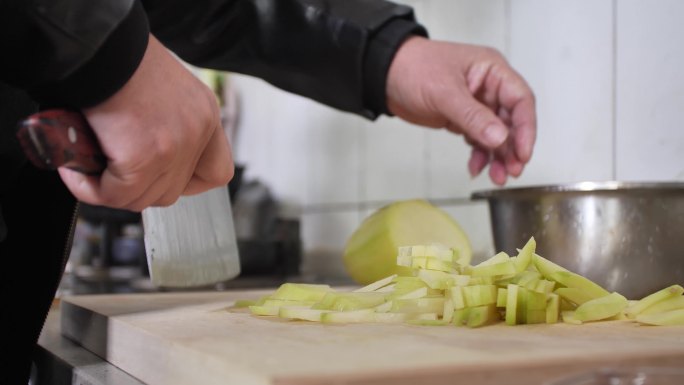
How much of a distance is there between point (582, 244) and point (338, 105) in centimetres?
46

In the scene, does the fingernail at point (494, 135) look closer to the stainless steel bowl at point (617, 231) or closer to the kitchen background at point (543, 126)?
the stainless steel bowl at point (617, 231)

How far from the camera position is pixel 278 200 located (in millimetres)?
2355

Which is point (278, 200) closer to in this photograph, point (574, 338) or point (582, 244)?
point (582, 244)

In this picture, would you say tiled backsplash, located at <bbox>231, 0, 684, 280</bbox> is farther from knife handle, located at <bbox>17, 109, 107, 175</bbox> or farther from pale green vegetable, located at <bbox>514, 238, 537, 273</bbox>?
knife handle, located at <bbox>17, 109, 107, 175</bbox>

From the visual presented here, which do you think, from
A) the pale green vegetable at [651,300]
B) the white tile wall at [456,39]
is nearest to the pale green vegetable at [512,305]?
the pale green vegetable at [651,300]

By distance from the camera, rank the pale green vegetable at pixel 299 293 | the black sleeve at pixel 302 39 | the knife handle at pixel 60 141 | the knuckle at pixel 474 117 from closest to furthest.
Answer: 1. the knife handle at pixel 60 141
2. the pale green vegetable at pixel 299 293
3. the knuckle at pixel 474 117
4. the black sleeve at pixel 302 39

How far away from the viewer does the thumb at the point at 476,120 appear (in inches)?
40.6

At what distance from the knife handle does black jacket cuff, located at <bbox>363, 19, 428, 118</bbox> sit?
1.91 ft

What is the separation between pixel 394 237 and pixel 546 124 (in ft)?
1.25

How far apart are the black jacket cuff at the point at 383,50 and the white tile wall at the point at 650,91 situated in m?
0.29

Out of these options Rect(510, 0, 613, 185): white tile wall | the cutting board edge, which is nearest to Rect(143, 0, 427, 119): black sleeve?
Rect(510, 0, 613, 185): white tile wall

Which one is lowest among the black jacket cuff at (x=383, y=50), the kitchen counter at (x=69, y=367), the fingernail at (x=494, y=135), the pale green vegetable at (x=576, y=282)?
the kitchen counter at (x=69, y=367)

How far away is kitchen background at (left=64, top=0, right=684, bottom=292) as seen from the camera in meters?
1.10

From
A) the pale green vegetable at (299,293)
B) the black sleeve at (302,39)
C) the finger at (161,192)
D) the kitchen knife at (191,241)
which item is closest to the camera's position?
the finger at (161,192)
